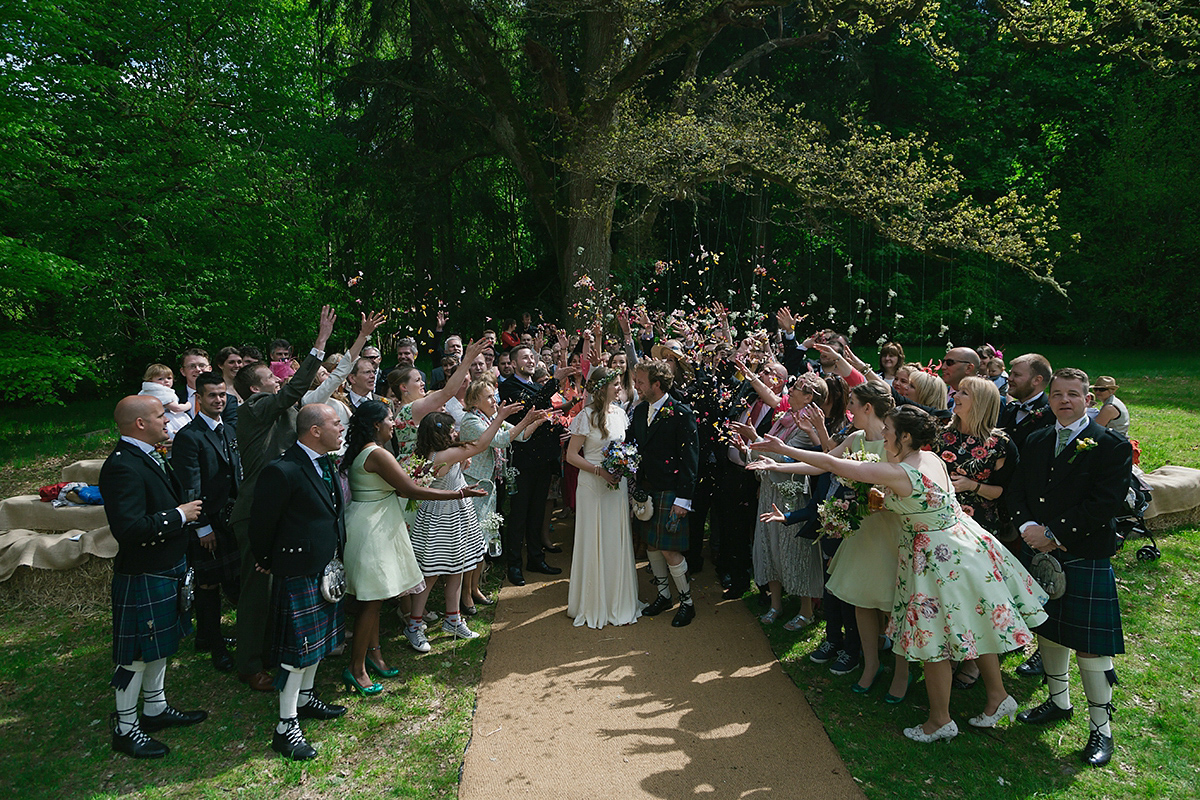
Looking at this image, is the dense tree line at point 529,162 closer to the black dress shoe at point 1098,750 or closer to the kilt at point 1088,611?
the kilt at point 1088,611

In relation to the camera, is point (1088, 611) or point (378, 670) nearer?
point (1088, 611)

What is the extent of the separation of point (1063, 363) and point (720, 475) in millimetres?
21843

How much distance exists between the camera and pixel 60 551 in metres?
6.98

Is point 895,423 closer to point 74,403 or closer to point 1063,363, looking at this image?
point 74,403

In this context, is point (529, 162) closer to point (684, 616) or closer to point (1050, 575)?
point (684, 616)

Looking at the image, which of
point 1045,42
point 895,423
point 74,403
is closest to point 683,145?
point 1045,42

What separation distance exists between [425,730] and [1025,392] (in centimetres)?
526

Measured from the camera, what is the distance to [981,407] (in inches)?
200

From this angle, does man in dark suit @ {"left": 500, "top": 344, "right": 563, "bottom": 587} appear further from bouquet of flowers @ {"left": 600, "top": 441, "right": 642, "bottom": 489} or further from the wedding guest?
the wedding guest

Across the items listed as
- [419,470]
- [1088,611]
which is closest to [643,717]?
[419,470]

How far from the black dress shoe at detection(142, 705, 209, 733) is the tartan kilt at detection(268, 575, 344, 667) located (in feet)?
3.09

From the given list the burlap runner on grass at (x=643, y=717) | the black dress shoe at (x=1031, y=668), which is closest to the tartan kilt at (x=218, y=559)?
the burlap runner on grass at (x=643, y=717)

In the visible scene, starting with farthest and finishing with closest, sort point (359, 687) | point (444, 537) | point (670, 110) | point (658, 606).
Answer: point (670, 110) < point (658, 606) < point (444, 537) < point (359, 687)

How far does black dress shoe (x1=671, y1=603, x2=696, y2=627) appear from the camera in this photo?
6508 mm
